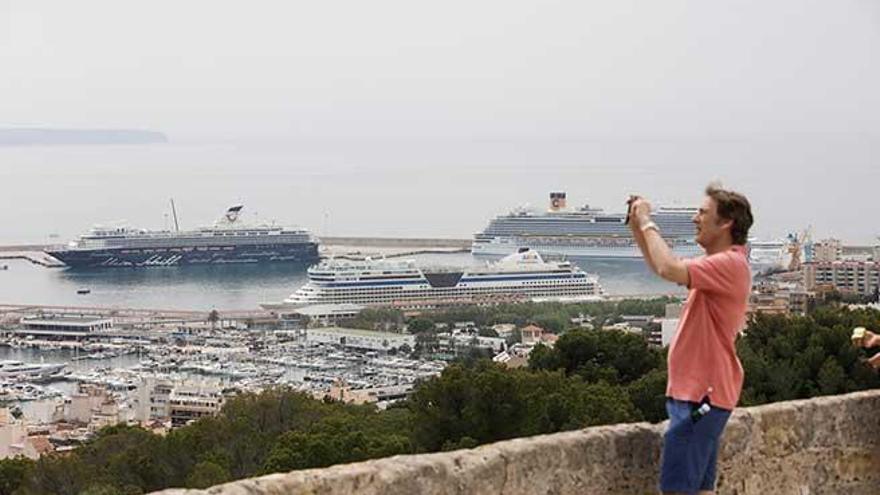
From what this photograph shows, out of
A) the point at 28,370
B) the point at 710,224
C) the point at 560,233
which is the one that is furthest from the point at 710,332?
the point at 560,233

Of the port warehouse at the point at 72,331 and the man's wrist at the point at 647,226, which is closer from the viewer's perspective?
the man's wrist at the point at 647,226

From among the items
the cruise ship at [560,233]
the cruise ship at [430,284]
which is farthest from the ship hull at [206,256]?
the cruise ship at [430,284]

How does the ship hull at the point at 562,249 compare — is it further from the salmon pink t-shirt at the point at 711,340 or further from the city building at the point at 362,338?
the salmon pink t-shirt at the point at 711,340

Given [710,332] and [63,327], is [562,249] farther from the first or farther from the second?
[710,332]

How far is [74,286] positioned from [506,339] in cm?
2299

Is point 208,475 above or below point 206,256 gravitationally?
below

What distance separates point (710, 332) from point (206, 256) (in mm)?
51384

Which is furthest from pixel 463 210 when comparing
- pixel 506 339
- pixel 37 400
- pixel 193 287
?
pixel 37 400

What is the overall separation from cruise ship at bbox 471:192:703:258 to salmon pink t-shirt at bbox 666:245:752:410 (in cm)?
4715

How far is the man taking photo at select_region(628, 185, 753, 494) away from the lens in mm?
2428

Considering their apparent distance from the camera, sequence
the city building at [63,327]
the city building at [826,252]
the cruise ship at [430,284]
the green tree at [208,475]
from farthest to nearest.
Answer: the cruise ship at [430,284], the city building at [826,252], the city building at [63,327], the green tree at [208,475]

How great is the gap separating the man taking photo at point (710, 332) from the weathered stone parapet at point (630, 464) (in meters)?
0.24

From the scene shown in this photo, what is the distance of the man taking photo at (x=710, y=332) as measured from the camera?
2428 millimetres

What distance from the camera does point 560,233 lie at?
5209 centimetres
